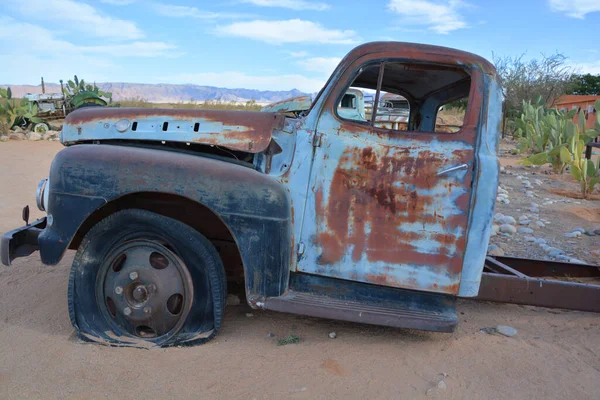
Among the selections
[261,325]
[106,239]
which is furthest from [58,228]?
[261,325]

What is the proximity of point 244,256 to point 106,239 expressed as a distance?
0.91 meters

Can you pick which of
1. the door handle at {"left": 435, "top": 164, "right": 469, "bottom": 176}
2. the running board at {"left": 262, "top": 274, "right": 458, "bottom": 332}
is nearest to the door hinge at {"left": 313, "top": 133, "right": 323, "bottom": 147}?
the door handle at {"left": 435, "top": 164, "right": 469, "bottom": 176}

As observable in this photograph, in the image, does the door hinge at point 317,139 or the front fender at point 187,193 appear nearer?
the front fender at point 187,193

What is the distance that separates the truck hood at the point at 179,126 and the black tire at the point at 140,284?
54cm

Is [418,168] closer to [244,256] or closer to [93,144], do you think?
[244,256]

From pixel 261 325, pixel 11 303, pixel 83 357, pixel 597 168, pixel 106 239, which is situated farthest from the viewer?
pixel 597 168

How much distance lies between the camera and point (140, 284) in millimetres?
3256

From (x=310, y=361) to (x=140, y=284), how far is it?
1.15 m

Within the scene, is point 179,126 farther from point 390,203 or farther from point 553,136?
point 553,136

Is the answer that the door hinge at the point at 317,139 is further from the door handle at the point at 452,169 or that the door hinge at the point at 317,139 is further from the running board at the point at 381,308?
the running board at the point at 381,308

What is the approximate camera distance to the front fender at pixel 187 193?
3080mm

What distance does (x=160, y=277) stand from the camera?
10.7ft

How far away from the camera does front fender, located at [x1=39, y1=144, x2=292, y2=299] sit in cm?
308

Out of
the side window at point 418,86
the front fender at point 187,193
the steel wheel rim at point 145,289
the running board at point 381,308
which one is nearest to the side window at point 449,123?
the side window at point 418,86
